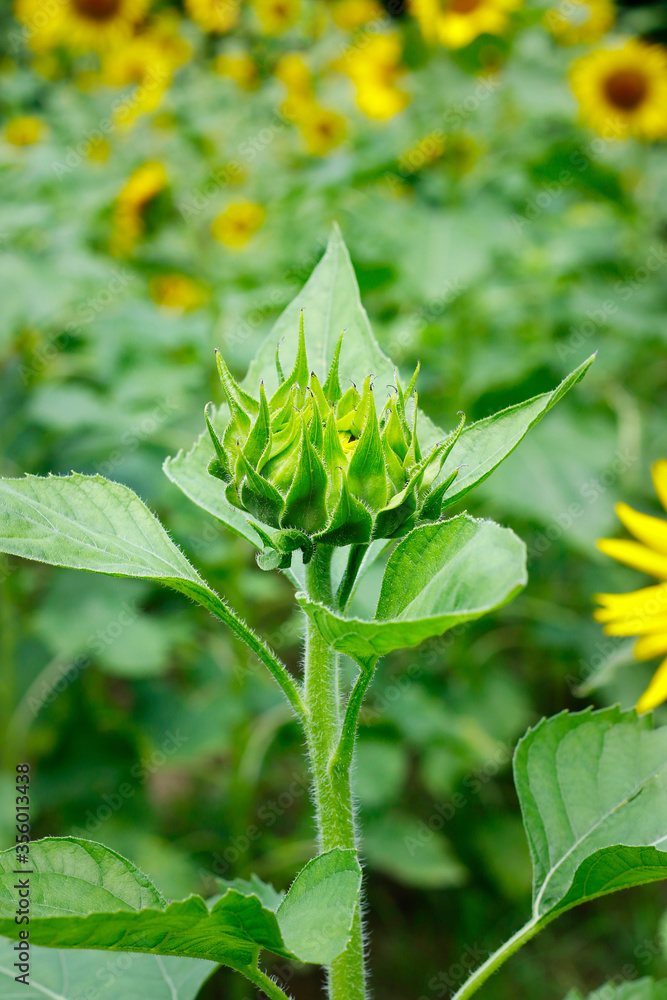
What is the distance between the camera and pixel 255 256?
2033mm

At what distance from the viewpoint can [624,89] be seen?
205cm

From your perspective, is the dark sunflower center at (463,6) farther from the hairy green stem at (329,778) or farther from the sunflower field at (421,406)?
the hairy green stem at (329,778)

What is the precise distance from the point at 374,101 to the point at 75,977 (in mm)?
1715

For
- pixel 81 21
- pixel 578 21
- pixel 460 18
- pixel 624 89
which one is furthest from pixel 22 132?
pixel 624 89

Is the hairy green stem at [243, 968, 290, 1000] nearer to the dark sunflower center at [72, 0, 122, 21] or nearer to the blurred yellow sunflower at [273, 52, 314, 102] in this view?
the blurred yellow sunflower at [273, 52, 314, 102]

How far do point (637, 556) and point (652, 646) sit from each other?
72 millimetres

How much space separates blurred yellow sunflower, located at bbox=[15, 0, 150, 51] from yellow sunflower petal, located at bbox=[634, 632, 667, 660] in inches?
105

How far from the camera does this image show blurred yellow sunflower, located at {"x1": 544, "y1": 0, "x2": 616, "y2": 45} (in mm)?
1788

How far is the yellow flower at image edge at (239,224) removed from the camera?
7.18 feet

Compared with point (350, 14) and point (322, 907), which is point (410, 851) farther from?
point (350, 14)

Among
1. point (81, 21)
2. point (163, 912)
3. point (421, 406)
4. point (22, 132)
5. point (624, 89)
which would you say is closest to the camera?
point (163, 912)

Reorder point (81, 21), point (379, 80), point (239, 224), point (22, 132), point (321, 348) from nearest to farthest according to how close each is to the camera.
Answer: point (321, 348), point (379, 80), point (239, 224), point (22, 132), point (81, 21)

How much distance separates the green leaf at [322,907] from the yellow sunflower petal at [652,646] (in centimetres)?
34

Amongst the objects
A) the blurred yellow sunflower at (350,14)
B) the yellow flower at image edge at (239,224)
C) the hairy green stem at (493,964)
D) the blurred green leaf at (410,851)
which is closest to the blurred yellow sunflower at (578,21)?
the blurred yellow sunflower at (350,14)
